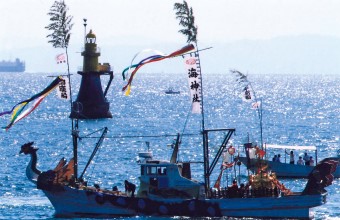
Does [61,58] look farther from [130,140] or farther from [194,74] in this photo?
[130,140]

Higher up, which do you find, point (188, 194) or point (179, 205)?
point (188, 194)

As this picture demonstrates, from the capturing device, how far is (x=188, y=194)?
202ft

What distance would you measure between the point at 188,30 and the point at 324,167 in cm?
1141

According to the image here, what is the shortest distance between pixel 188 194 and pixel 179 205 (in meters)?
1.00

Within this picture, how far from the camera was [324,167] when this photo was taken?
6109cm

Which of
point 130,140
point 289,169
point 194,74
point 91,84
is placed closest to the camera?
point 194,74

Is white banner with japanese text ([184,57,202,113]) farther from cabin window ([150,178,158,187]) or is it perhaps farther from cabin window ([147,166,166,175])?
cabin window ([150,178,158,187])

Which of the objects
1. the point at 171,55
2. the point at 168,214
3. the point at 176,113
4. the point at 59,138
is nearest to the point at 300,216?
the point at 168,214

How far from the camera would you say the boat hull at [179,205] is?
60312 millimetres

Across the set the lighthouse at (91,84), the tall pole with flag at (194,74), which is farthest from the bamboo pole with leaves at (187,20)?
the lighthouse at (91,84)

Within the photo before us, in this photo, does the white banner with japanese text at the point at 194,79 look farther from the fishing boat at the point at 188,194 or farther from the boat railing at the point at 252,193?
the boat railing at the point at 252,193

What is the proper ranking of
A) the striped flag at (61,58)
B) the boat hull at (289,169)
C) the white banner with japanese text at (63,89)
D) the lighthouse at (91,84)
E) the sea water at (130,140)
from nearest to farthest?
the striped flag at (61,58) < the white banner with japanese text at (63,89) < the sea water at (130,140) < the boat hull at (289,169) < the lighthouse at (91,84)

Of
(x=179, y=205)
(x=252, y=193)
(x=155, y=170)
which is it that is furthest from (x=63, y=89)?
(x=252, y=193)

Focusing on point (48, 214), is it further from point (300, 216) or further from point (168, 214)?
point (300, 216)
